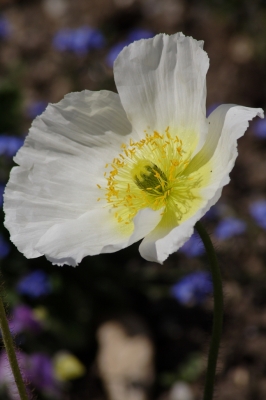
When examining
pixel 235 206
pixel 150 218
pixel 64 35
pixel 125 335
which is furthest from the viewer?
pixel 64 35

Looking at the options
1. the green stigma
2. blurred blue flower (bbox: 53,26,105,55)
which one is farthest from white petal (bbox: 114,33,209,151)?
blurred blue flower (bbox: 53,26,105,55)

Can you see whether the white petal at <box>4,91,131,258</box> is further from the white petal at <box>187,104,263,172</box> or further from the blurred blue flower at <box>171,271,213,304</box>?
the blurred blue flower at <box>171,271,213,304</box>

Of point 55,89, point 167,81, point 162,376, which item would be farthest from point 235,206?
point 167,81

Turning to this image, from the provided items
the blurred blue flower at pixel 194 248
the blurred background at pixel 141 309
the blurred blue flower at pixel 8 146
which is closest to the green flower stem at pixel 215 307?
the blurred background at pixel 141 309

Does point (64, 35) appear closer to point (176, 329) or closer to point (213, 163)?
point (176, 329)

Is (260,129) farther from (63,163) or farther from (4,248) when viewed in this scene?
(63,163)

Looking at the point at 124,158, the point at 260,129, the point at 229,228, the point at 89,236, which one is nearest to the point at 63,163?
the point at 124,158

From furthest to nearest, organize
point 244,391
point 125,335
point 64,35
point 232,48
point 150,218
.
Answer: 1. point 232,48
2. point 64,35
3. point 125,335
4. point 244,391
5. point 150,218

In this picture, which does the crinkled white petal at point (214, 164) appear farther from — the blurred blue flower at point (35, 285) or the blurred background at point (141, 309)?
the blurred blue flower at point (35, 285)
